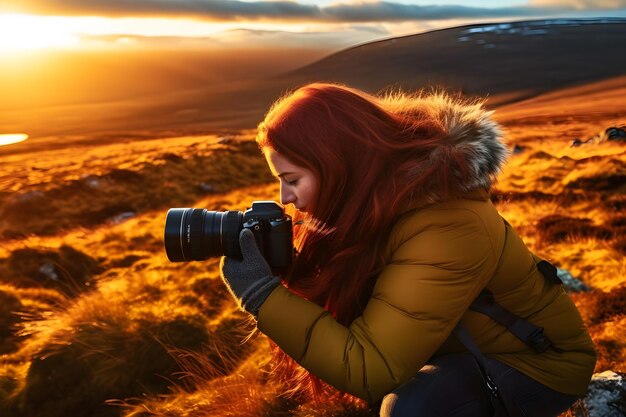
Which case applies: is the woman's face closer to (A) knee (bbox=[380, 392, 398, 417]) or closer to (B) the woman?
(B) the woman

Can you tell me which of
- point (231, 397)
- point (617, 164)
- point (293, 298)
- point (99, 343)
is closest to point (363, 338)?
point (293, 298)

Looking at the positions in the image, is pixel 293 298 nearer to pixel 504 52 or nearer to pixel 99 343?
pixel 99 343

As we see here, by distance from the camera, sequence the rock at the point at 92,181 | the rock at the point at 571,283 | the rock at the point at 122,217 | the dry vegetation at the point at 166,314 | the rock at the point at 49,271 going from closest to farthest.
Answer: the dry vegetation at the point at 166,314 < the rock at the point at 571,283 < the rock at the point at 49,271 < the rock at the point at 122,217 < the rock at the point at 92,181

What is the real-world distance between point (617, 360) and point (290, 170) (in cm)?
250

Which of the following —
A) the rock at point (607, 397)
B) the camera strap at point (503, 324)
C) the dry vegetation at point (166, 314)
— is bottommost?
the dry vegetation at point (166, 314)

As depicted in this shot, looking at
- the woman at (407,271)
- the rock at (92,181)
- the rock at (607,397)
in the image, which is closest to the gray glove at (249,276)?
the woman at (407,271)

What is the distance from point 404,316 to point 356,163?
0.64m

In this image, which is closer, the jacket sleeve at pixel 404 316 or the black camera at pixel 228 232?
the jacket sleeve at pixel 404 316

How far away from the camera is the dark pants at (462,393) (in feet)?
6.60

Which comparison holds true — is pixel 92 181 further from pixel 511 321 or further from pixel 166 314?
pixel 511 321

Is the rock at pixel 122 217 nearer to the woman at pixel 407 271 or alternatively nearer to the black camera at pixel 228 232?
the black camera at pixel 228 232

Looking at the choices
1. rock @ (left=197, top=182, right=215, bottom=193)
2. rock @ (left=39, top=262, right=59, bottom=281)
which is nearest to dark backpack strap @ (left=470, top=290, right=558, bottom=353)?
rock @ (left=39, top=262, right=59, bottom=281)

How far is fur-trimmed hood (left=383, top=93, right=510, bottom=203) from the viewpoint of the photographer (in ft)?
6.30

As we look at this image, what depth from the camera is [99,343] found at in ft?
13.1
